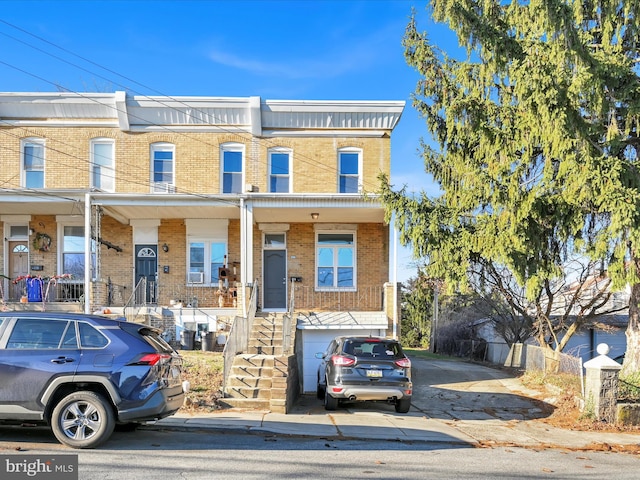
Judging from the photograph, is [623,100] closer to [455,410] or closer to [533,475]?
[455,410]

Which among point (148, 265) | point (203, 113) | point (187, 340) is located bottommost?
point (187, 340)

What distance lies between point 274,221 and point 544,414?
10942 millimetres

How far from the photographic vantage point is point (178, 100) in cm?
1945

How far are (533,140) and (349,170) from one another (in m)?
7.75

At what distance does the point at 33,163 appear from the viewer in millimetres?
19688

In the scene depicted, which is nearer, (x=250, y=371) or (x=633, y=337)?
(x=250, y=371)

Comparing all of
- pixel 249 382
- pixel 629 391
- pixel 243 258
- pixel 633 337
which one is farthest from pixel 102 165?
pixel 629 391

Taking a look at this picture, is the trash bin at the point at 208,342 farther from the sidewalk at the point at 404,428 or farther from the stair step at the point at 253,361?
the sidewalk at the point at 404,428

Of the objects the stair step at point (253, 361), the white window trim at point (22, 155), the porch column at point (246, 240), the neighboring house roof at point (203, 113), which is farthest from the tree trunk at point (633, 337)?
the white window trim at point (22, 155)

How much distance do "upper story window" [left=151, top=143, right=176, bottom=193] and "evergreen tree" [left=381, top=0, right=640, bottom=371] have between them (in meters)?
8.28

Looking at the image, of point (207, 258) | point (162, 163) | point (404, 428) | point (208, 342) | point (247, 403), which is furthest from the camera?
point (207, 258)

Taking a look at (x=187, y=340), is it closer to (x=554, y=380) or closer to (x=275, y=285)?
(x=275, y=285)

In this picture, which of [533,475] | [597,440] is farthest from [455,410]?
[533,475]

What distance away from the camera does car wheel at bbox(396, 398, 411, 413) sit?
12.1 meters
